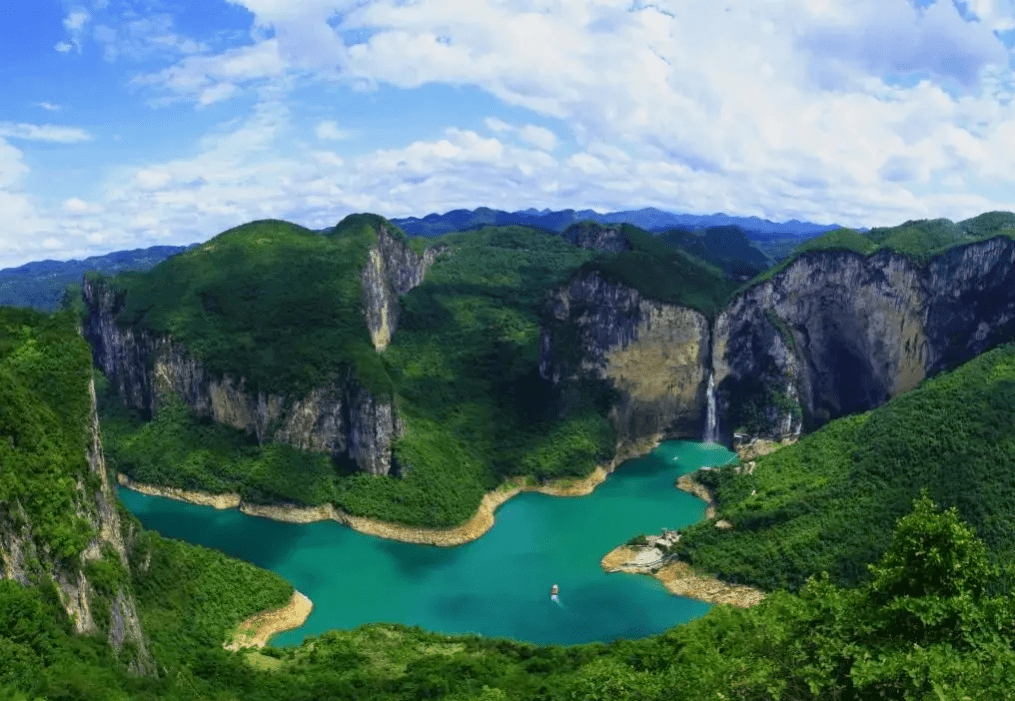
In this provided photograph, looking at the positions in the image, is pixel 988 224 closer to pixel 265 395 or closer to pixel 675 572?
pixel 675 572

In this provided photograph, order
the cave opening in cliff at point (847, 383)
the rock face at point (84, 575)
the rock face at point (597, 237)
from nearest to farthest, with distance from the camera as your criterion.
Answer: the rock face at point (84, 575) < the cave opening in cliff at point (847, 383) < the rock face at point (597, 237)

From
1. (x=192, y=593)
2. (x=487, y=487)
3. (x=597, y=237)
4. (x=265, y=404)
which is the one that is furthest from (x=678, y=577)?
(x=597, y=237)

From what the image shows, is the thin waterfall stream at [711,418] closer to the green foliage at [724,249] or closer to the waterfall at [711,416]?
the waterfall at [711,416]

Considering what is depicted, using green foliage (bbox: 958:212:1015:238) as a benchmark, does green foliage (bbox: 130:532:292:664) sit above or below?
below

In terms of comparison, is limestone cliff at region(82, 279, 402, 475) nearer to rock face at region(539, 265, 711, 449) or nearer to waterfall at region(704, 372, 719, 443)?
rock face at region(539, 265, 711, 449)

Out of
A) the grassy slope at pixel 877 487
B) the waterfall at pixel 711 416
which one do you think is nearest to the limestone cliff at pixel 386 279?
the waterfall at pixel 711 416

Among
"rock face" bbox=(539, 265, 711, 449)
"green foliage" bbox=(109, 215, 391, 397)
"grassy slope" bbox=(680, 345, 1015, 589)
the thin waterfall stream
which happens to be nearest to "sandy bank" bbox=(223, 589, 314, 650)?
"green foliage" bbox=(109, 215, 391, 397)
